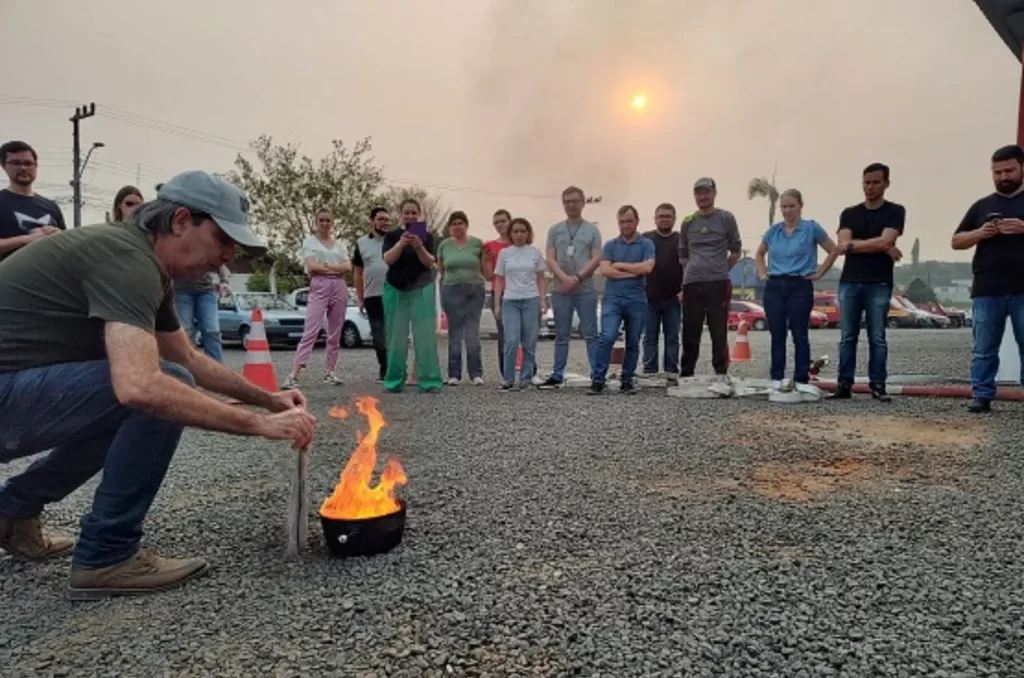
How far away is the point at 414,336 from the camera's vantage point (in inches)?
286

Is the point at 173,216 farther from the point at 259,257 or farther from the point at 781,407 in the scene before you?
the point at 781,407

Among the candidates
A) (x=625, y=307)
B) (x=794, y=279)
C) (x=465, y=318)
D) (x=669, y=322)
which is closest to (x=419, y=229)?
(x=465, y=318)

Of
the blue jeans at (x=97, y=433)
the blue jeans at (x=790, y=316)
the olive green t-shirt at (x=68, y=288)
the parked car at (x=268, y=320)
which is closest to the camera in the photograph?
the olive green t-shirt at (x=68, y=288)

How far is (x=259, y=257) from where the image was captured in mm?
2770

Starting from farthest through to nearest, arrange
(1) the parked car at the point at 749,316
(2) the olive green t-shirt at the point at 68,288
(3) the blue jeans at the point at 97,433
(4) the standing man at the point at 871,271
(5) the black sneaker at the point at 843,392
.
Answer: (1) the parked car at the point at 749,316, (5) the black sneaker at the point at 843,392, (4) the standing man at the point at 871,271, (3) the blue jeans at the point at 97,433, (2) the olive green t-shirt at the point at 68,288

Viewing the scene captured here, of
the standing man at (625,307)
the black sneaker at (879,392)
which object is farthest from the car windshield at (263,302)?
the black sneaker at (879,392)

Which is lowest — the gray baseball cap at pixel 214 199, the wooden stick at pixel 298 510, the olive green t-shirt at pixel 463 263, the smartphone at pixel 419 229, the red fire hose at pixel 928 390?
the wooden stick at pixel 298 510

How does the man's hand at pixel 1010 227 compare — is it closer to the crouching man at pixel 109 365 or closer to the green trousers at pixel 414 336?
the green trousers at pixel 414 336

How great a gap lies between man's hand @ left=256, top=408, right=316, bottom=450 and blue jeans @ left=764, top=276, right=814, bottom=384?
17.4ft

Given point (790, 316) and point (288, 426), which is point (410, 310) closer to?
point (790, 316)

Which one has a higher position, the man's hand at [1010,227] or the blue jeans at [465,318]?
the man's hand at [1010,227]

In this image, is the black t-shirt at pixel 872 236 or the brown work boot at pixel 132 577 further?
the black t-shirt at pixel 872 236

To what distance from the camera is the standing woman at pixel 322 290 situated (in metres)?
7.73

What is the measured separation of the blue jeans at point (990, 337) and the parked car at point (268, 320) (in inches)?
560
